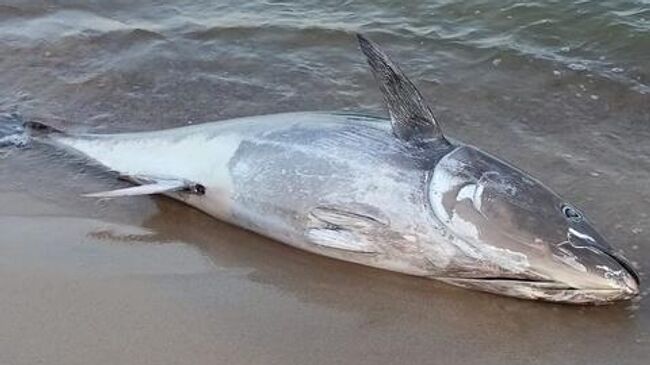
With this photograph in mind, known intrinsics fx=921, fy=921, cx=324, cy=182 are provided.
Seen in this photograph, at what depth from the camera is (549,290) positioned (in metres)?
4.24

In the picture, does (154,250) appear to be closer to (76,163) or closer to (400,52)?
(76,163)

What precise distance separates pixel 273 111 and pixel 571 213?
2.51 m

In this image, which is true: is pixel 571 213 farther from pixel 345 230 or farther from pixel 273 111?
pixel 273 111

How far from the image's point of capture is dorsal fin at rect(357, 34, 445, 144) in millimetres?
4770

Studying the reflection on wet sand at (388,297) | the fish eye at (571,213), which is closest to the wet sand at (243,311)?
the reflection on wet sand at (388,297)

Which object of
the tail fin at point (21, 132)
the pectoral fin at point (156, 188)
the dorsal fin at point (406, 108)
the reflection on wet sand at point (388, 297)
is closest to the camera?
the reflection on wet sand at point (388, 297)

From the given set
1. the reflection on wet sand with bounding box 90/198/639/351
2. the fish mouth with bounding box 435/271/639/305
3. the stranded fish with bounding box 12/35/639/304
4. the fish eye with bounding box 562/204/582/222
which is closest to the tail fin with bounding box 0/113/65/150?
the stranded fish with bounding box 12/35/639/304

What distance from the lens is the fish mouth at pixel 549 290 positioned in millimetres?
4172

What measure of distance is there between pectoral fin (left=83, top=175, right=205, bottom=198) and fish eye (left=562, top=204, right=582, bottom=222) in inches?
75.4

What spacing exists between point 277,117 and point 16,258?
1.60m

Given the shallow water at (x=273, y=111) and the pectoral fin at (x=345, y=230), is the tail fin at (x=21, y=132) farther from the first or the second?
the pectoral fin at (x=345, y=230)

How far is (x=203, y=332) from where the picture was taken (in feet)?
13.5

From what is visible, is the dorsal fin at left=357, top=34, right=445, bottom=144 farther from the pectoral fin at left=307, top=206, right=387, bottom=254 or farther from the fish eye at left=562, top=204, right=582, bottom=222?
the fish eye at left=562, top=204, right=582, bottom=222

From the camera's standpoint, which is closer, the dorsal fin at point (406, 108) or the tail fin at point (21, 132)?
the dorsal fin at point (406, 108)
